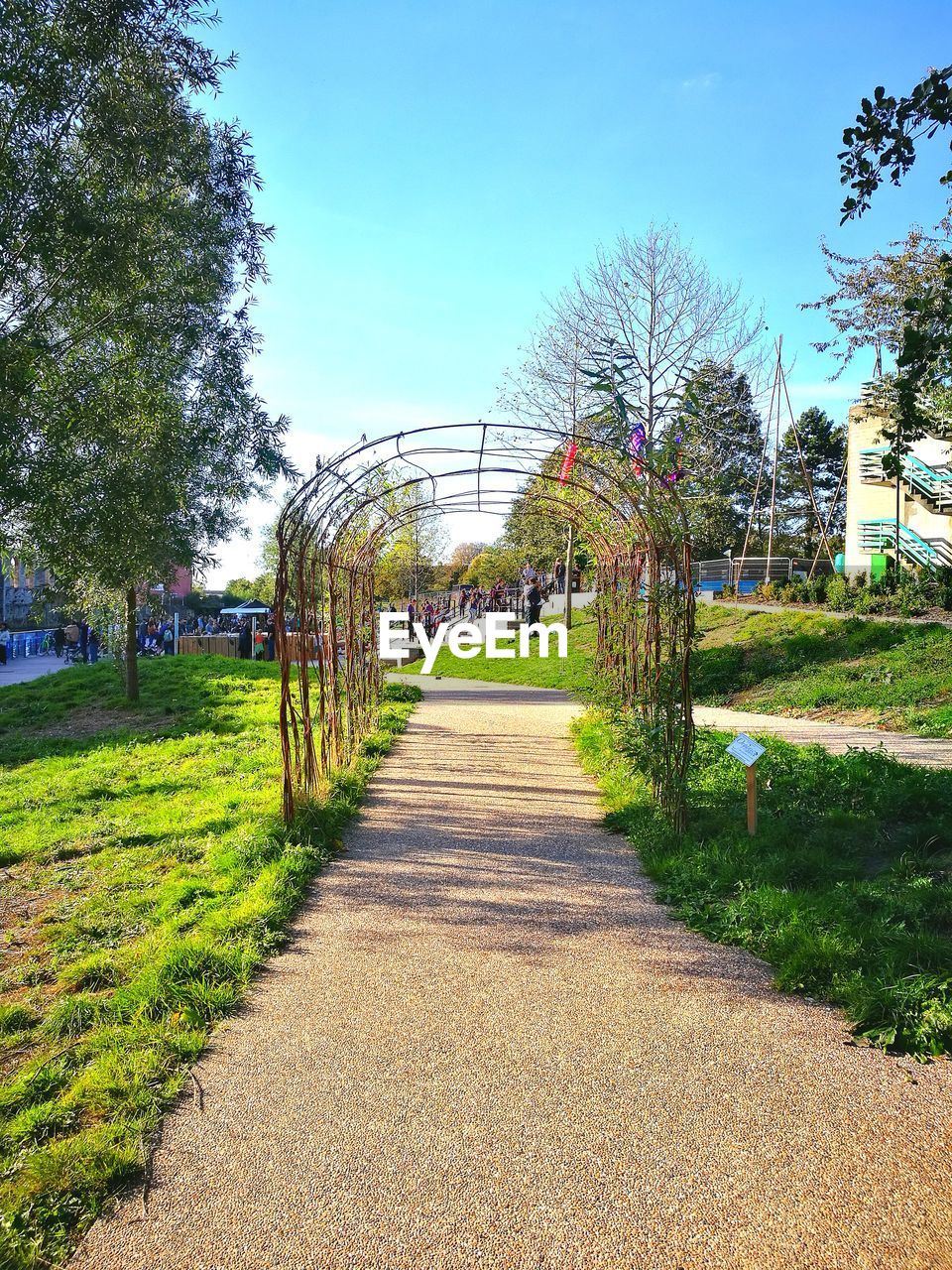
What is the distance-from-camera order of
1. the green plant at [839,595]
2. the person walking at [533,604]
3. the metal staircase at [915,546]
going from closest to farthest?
the green plant at [839,595] → the metal staircase at [915,546] → the person walking at [533,604]

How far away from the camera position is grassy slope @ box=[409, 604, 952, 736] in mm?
10664

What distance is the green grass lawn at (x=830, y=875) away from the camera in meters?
3.56

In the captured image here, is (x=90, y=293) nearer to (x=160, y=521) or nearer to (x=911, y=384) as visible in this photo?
(x=160, y=521)

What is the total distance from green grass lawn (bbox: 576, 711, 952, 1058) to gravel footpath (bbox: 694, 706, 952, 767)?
3.05ft

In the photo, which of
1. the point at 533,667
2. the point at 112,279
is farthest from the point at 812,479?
the point at 112,279

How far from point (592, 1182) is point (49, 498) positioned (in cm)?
450

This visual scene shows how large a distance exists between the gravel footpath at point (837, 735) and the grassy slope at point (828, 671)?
1.10 feet

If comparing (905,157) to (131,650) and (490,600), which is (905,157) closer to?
(131,650)

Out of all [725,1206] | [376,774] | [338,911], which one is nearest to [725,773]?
[376,774]

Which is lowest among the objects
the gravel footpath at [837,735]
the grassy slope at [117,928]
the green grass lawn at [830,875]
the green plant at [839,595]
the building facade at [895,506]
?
the grassy slope at [117,928]

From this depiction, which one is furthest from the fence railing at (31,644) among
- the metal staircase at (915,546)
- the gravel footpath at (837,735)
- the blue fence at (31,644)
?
the gravel footpath at (837,735)

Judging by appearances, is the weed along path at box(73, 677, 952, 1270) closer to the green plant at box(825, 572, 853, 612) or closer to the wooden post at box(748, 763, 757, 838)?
the wooden post at box(748, 763, 757, 838)

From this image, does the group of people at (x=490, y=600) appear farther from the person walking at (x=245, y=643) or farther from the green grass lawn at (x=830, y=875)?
the green grass lawn at (x=830, y=875)

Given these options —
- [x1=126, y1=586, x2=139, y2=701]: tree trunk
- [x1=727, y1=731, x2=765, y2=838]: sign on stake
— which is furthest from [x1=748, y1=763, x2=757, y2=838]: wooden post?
[x1=126, y1=586, x2=139, y2=701]: tree trunk
